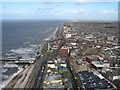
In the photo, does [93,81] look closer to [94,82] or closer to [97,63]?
[94,82]

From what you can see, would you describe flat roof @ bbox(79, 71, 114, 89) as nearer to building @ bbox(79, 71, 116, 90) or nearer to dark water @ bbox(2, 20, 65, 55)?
building @ bbox(79, 71, 116, 90)

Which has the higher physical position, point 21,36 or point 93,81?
point 21,36

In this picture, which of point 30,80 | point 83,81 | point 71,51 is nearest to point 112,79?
point 83,81

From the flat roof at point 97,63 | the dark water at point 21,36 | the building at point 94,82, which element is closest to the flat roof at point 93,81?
the building at point 94,82

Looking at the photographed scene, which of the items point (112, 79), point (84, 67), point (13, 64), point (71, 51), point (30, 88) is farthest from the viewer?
point (71, 51)

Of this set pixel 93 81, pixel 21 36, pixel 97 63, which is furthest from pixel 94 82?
pixel 21 36

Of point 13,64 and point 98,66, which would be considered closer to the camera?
point 98,66

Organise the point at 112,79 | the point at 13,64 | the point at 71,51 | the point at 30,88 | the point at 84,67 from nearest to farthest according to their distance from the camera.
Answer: the point at 30,88, the point at 112,79, the point at 84,67, the point at 13,64, the point at 71,51

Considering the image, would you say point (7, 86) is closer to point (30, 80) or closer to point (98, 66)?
point (30, 80)
